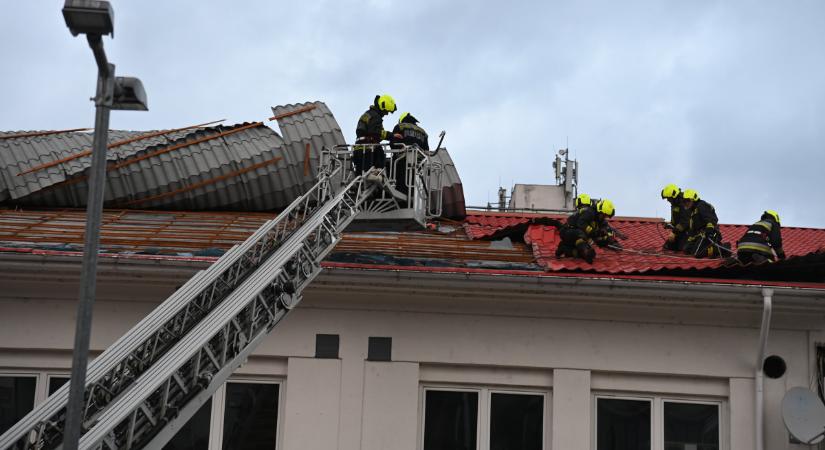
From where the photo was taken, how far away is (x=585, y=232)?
11180 mm

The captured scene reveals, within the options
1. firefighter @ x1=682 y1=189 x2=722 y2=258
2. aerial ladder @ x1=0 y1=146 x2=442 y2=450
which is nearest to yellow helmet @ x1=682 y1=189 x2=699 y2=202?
firefighter @ x1=682 y1=189 x2=722 y2=258

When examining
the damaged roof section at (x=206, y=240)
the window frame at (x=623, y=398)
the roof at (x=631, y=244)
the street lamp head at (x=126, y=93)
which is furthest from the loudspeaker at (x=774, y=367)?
the street lamp head at (x=126, y=93)

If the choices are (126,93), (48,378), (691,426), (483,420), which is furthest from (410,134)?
(126,93)

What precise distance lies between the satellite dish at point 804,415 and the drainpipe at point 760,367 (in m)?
0.37

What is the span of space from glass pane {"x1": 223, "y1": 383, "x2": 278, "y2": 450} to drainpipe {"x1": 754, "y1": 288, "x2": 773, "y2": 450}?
15.1 feet

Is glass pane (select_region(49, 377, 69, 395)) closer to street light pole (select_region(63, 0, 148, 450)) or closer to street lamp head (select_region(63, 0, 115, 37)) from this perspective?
street light pole (select_region(63, 0, 148, 450))

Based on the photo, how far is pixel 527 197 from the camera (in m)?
21.6

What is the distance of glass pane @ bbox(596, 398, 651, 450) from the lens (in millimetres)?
10266

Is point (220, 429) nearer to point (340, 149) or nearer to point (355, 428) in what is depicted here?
point (355, 428)

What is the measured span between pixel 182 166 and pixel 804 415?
888 centimetres

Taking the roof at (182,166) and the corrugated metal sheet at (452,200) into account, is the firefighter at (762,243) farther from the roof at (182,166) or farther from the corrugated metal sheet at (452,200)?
the roof at (182,166)

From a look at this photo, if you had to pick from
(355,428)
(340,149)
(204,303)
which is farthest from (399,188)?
(204,303)

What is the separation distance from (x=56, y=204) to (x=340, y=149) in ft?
14.9

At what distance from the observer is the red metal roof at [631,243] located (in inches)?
413
